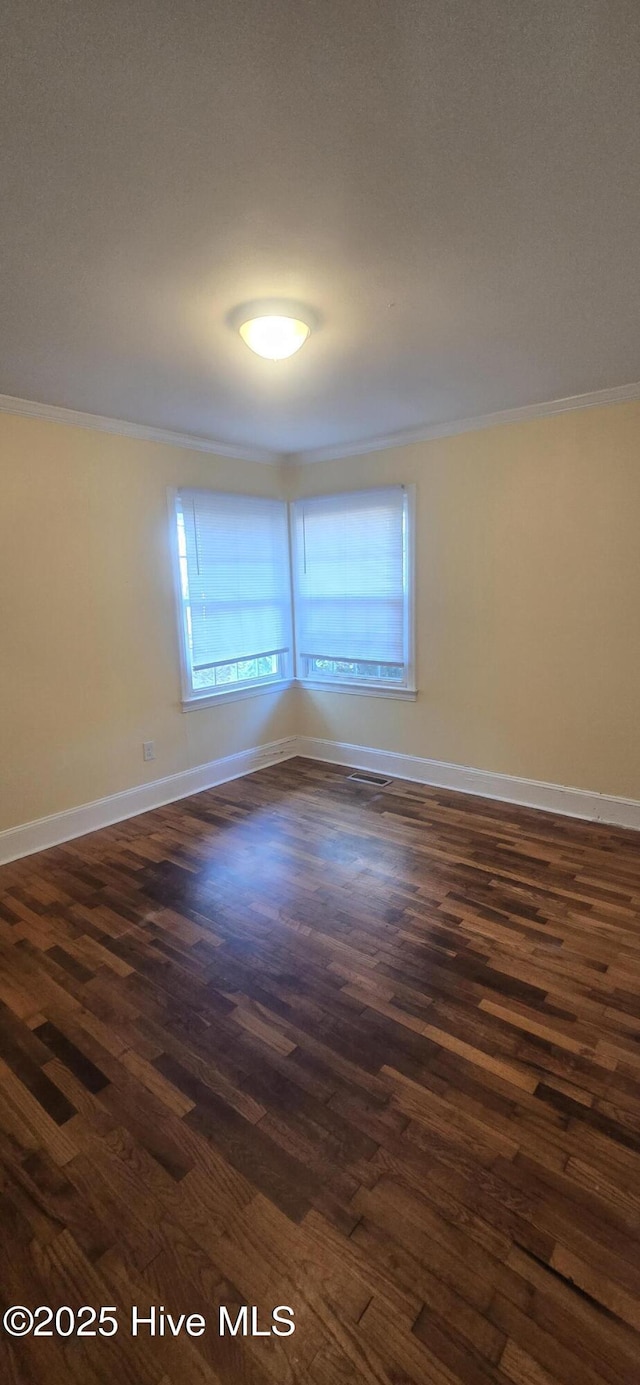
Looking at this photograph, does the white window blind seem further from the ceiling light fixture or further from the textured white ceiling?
the ceiling light fixture

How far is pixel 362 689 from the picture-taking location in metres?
4.48

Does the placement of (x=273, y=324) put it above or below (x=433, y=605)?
above

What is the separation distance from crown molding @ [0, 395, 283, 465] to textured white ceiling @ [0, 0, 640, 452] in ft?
1.49

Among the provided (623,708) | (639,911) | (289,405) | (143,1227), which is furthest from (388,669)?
(143,1227)

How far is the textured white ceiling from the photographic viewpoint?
40.7 inches

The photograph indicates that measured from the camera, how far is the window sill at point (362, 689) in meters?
4.18

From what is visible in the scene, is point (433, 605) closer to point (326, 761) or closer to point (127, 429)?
point (326, 761)

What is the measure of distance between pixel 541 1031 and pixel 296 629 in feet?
11.8

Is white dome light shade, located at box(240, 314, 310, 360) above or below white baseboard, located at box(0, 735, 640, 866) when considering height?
above

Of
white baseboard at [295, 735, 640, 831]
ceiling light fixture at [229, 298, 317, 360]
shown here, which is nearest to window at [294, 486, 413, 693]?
white baseboard at [295, 735, 640, 831]

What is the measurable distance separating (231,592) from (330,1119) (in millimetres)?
3399

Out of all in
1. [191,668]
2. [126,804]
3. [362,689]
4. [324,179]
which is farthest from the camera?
[362,689]

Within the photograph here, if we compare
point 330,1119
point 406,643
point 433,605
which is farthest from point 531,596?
point 330,1119

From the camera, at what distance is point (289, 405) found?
10.5ft
